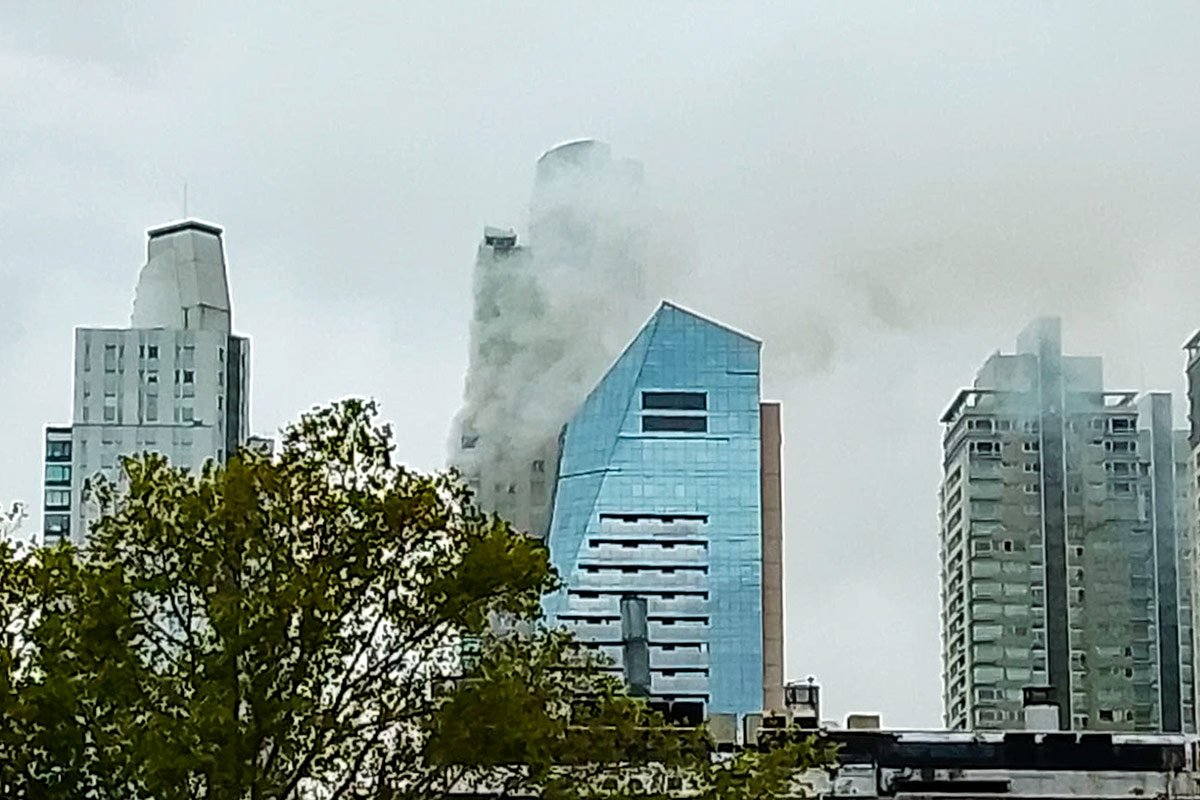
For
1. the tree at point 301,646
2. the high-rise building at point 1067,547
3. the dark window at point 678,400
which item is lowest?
the tree at point 301,646

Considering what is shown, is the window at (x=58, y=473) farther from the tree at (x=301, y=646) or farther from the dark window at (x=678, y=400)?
the tree at (x=301, y=646)

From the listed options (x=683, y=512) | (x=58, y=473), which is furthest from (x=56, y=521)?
(x=683, y=512)

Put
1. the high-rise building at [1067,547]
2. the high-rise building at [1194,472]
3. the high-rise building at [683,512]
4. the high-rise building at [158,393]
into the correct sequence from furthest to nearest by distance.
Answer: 1. the high-rise building at [683,512]
2. the high-rise building at [1067,547]
3. the high-rise building at [158,393]
4. the high-rise building at [1194,472]

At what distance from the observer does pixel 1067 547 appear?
119 m

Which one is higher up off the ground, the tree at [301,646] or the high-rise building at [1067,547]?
the high-rise building at [1067,547]

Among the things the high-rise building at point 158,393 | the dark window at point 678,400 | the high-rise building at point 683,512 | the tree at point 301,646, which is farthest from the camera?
the dark window at point 678,400

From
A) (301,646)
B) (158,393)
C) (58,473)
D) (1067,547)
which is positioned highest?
(158,393)

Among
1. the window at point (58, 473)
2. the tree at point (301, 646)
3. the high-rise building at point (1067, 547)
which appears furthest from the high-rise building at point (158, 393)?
the tree at point (301, 646)

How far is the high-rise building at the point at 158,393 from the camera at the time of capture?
365ft

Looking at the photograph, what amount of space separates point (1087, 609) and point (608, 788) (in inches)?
3822

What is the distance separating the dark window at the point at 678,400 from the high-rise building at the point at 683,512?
0.07 m

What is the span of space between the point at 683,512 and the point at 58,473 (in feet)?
110

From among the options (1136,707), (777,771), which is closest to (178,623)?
(777,771)

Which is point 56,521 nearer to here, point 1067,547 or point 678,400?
point 678,400
